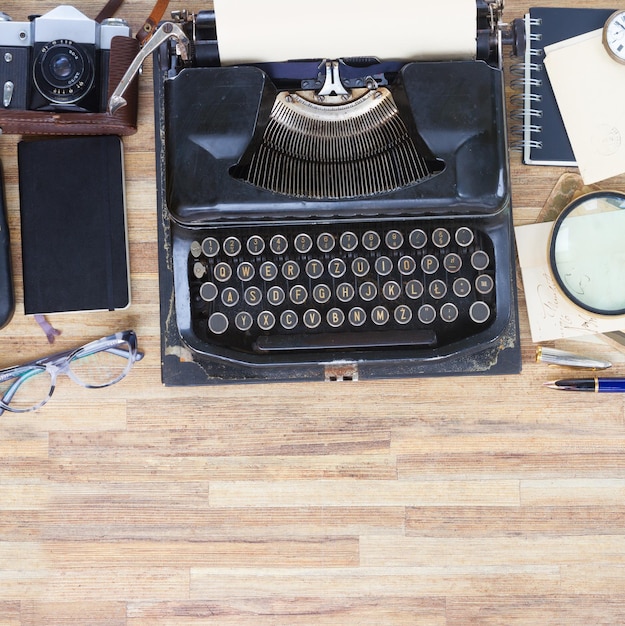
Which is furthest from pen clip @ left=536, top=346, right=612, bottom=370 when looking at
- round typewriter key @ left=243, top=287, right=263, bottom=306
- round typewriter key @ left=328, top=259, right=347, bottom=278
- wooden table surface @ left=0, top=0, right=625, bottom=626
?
round typewriter key @ left=243, top=287, right=263, bottom=306

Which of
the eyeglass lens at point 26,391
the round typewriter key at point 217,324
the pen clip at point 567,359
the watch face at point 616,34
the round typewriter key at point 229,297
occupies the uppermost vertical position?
the watch face at point 616,34

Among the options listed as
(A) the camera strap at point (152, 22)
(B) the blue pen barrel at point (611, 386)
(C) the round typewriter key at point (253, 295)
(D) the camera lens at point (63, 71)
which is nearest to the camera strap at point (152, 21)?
(A) the camera strap at point (152, 22)

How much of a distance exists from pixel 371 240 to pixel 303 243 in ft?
0.34

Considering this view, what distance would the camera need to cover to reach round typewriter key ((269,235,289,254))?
40.9 inches

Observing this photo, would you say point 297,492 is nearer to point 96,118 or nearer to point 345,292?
point 345,292

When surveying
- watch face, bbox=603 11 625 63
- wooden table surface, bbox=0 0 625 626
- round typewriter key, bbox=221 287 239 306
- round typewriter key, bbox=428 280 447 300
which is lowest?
wooden table surface, bbox=0 0 625 626

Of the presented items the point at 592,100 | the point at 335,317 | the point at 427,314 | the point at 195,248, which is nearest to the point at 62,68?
the point at 195,248

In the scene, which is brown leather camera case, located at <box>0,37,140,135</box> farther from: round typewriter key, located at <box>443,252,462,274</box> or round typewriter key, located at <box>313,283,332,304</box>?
round typewriter key, located at <box>443,252,462,274</box>

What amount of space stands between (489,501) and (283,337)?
443 mm

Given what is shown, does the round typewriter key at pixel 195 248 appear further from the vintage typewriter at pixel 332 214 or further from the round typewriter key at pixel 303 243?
the round typewriter key at pixel 303 243

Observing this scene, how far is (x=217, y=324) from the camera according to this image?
105 cm

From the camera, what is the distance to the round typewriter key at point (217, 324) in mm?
1052

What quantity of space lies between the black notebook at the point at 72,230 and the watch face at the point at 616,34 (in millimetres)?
810

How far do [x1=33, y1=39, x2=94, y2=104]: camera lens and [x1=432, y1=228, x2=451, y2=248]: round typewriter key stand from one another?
1.90ft
